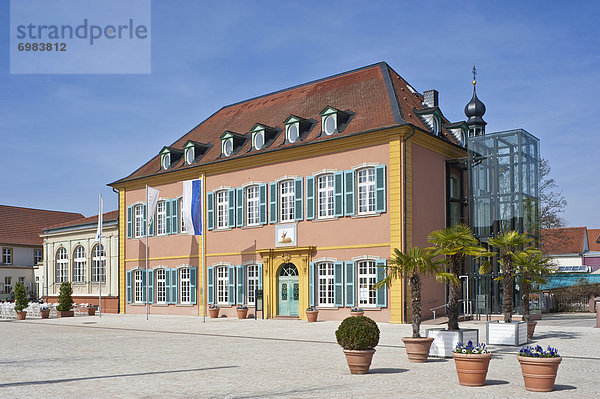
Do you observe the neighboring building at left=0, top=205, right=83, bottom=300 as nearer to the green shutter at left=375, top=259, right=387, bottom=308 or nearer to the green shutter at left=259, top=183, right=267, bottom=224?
the green shutter at left=259, top=183, right=267, bottom=224

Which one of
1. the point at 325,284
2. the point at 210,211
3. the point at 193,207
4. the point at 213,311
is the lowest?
the point at 213,311

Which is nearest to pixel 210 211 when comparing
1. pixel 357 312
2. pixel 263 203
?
pixel 263 203

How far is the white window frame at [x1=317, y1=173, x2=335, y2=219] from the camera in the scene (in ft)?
89.6

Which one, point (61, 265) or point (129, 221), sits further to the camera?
point (61, 265)

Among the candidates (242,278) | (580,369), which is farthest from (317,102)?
(580,369)

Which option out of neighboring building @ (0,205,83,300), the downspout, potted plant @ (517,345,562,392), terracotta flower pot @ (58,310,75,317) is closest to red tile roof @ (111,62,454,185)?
the downspout

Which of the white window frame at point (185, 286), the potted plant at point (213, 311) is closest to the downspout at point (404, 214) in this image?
the potted plant at point (213, 311)

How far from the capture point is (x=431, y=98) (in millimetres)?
30062

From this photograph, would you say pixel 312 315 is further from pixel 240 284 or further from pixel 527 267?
pixel 527 267

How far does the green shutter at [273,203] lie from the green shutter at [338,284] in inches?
165

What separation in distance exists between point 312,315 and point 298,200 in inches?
198

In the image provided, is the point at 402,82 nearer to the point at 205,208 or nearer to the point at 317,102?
the point at 317,102

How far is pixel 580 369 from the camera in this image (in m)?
12.2

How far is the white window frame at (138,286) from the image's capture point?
36.3m
